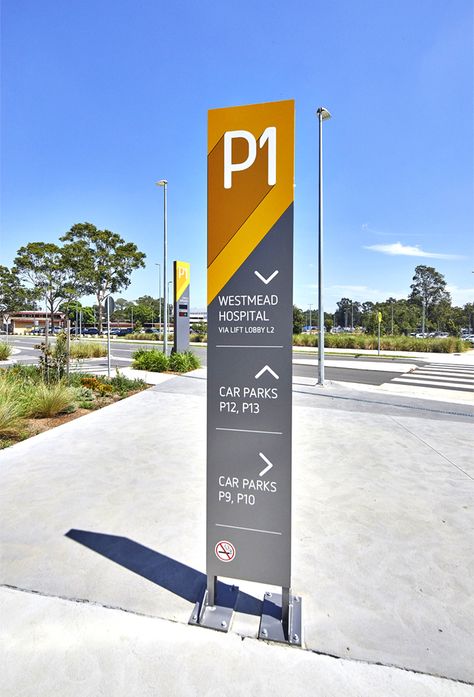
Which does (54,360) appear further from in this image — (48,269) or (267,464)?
(48,269)

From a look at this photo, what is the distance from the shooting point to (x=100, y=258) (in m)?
47.4

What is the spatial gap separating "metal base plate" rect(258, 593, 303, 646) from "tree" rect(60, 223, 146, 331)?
46.4m

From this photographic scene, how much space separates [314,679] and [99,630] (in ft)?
3.96

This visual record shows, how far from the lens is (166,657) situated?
2080mm

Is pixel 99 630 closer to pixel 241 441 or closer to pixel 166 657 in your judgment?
pixel 166 657

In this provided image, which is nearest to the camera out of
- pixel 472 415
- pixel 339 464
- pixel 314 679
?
pixel 314 679

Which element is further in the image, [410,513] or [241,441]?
[410,513]

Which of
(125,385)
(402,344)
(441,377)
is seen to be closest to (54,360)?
(125,385)

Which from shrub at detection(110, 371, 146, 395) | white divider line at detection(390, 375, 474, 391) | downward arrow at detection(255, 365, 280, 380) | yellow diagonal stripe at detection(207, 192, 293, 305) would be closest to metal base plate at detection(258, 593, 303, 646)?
downward arrow at detection(255, 365, 280, 380)

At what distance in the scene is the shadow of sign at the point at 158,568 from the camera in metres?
2.58

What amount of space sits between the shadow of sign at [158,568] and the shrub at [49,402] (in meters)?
4.47

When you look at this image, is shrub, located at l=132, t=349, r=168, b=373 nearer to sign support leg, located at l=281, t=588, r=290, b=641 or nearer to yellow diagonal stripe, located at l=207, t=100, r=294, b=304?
yellow diagonal stripe, located at l=207, t=100, r=294, b=304

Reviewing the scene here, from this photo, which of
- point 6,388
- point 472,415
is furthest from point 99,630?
point 472,415

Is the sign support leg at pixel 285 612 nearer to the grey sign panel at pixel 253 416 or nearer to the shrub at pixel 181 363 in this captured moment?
the grey sign panel at pixel 253 416
